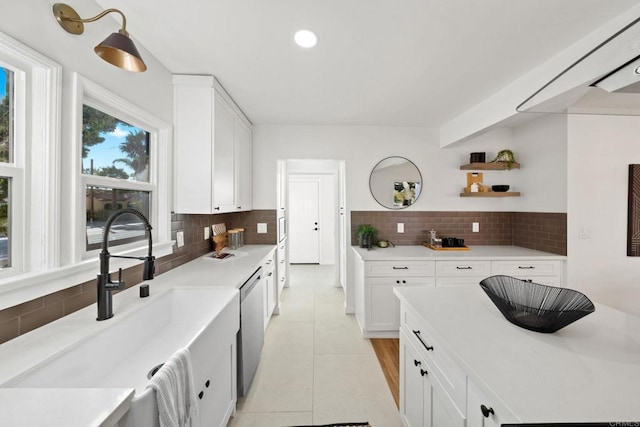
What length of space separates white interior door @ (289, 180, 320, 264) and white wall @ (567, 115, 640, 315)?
4.46 meters

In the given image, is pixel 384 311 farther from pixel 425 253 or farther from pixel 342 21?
pixel 342 21

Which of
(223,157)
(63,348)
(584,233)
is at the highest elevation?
(223,157)

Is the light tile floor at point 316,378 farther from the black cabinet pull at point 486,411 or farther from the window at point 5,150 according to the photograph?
the window at point 5,150

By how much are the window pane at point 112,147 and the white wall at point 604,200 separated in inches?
149

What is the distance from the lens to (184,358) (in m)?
0.95

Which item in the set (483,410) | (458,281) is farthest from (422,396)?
(458,281)

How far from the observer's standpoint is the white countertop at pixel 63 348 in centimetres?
59

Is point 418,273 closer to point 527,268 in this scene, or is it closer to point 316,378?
point 527,268

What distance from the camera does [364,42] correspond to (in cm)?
159

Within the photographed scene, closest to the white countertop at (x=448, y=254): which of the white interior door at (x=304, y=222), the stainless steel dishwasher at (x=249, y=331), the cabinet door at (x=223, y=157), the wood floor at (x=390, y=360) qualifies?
the wood floor at (x=390, y=360)

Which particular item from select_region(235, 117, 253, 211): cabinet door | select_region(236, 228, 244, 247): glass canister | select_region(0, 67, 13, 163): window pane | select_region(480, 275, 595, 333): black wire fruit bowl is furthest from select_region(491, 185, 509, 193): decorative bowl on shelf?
select_region(0, 67, 13, 163): window pane

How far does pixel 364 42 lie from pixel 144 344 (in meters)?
2.16

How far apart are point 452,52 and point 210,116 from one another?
184 cm

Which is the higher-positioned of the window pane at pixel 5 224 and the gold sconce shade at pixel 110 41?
the gold sconce shade at pixel 110 41
